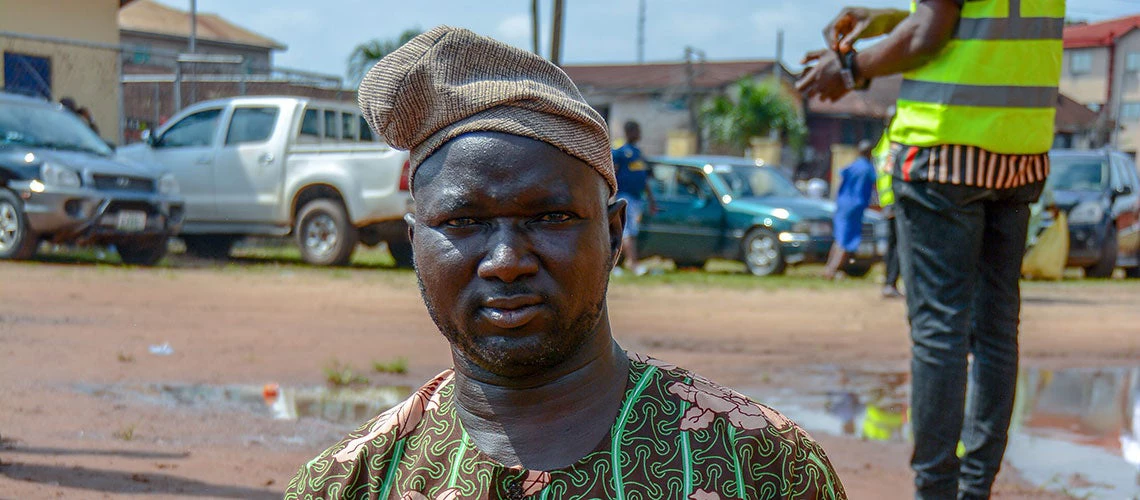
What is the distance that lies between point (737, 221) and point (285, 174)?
5.45 meters

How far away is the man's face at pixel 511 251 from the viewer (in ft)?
5.45

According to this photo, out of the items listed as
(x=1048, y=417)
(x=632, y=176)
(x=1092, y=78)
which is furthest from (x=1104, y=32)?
(x=1048, y=417)

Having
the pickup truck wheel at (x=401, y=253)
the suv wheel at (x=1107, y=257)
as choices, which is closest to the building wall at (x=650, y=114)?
the suv wheel at (x=1107, y=257)

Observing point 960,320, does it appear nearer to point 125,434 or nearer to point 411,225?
point 411,225

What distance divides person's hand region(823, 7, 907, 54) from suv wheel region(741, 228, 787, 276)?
11.3m

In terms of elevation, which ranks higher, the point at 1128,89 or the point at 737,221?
the point at 1128,89

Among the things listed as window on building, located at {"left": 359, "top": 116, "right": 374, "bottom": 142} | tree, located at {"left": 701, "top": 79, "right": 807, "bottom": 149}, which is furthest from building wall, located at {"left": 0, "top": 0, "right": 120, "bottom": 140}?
tree, located at {"left": 701, "top": 79, "right": 807, "bottom": 149}

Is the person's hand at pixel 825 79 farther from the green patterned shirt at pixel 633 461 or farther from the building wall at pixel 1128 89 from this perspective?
the building wall at pixel 1128 89

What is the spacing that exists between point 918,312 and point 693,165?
12499mm

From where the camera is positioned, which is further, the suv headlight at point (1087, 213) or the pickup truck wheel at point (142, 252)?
the suv headlight at point (1087, 213)

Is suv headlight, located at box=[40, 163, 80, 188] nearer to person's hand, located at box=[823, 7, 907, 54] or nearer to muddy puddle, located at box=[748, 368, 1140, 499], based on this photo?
muddy puddle, located at box=[748, 368, 1140, 499]

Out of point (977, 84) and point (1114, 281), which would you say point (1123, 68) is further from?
point (977, 84)

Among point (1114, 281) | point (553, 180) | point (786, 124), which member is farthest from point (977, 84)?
point (786, 124)

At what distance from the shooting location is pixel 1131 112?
64.3 meters
